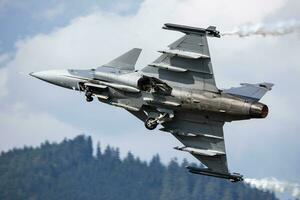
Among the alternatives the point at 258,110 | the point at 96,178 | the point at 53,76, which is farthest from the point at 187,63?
the point at 96,178

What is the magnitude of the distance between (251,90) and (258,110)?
4.52ft

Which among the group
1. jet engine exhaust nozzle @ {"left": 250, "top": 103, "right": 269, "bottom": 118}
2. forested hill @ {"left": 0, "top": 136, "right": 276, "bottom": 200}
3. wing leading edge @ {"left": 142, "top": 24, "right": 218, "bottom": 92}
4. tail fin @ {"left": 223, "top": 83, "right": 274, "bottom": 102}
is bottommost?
jet engine exhaust nozzle @ {"left": 250, "top": 103, "right": 269, "bottom": 118}

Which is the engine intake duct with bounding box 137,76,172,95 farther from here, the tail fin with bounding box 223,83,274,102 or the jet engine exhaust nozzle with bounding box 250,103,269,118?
the jet engine exhaust nozzle with bounding box 250,103,269,118

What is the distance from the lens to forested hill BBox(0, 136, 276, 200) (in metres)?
139

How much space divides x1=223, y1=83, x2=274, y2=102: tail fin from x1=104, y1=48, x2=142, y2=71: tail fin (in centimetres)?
404

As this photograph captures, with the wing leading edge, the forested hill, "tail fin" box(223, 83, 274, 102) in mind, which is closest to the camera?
the wing leading edge

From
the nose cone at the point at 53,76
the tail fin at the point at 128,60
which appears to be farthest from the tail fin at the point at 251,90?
the nose cone at the point at 53,76

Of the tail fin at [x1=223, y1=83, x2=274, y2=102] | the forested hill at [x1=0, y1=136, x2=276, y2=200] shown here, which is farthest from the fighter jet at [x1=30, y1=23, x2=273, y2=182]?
the forested hill at [x1=0, y1=136, x2=276, y2=200]

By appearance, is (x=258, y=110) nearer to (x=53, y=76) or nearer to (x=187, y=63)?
(x=187, y=63)

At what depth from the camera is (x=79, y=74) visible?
41281 millimetres

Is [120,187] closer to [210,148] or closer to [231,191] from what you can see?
[231,191]

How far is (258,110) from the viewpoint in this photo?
3862 cm

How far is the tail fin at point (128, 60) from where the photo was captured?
4059 centimetres

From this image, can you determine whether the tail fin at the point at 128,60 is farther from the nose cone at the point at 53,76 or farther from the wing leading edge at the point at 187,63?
the nose cone at the point at 53,76
